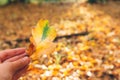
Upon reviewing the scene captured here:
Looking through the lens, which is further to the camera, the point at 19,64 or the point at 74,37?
the point at 74,37

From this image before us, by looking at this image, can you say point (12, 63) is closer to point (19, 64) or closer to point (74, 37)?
point (19, 64)

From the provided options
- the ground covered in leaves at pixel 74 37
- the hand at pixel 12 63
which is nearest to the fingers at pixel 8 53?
the hand at pixel 12 63

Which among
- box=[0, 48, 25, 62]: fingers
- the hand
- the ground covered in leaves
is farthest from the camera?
the ground covered in leaves

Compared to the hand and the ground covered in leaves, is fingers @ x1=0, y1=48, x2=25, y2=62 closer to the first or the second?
the hand

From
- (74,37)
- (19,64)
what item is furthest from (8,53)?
(74,37)

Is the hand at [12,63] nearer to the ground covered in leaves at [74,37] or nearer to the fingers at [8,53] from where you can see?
the fingers at [8,53]

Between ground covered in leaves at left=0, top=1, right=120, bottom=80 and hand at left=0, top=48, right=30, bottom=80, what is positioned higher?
hand at left=0, top=48, right=30, bottom=80

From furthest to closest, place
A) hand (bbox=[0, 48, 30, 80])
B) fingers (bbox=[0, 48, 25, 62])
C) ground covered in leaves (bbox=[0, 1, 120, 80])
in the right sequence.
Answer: ground covered in leaves (bbox=[0, 1, 120, 80]) < fingers (bbox=[0, 48, 25, 62]) < hand (bbox=[0, 48, 30, 80])

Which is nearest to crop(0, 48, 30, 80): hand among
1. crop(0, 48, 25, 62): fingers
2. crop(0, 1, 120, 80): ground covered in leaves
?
crop(0, 48, 25, 62): fingers
